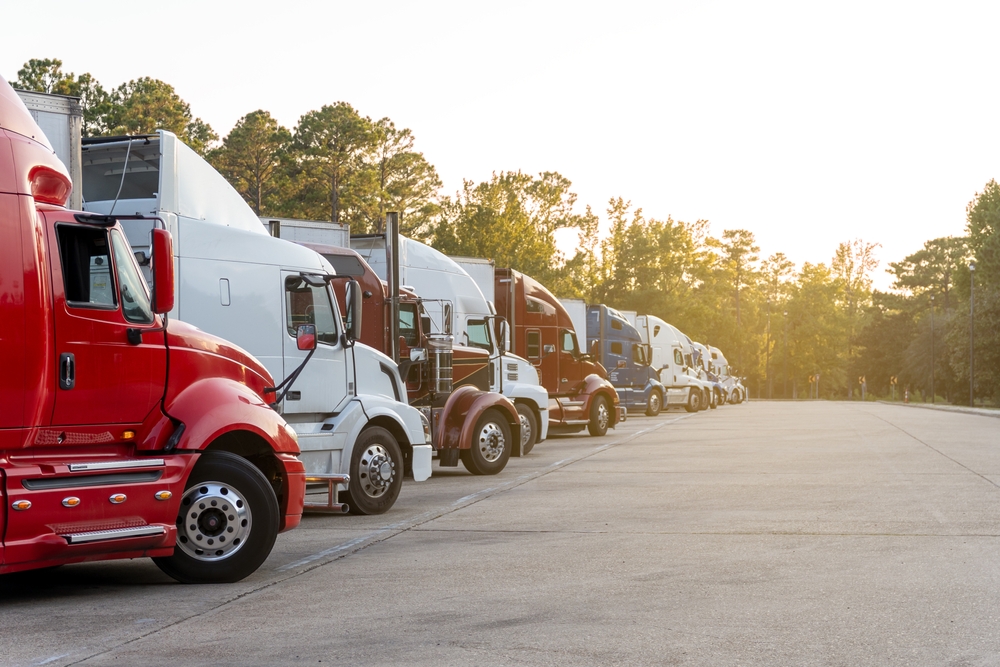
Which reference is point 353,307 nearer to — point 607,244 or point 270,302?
point 270,302

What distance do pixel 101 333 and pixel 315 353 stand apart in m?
4.32

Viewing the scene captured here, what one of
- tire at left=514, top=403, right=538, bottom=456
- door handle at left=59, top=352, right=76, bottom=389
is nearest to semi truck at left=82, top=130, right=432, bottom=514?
door handle at left=59, top=352, right=76, bottom=389

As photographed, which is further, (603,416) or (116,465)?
(603,416)

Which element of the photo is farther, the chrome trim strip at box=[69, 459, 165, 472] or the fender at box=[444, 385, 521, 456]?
the fender at box=[444, 385, 521, 456]

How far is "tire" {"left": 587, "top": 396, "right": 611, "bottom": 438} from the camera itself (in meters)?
28.6

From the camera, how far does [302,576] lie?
8797mm

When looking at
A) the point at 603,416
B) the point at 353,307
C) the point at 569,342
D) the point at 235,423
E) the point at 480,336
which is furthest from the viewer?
the point at 603,416

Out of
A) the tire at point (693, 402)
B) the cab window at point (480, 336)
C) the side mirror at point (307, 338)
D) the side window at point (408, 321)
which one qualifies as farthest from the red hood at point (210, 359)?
the tire at point (693, 402)

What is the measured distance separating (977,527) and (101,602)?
762 centimetres

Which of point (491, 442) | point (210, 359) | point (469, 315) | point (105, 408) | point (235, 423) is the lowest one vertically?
point (491, 442)

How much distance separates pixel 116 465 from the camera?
784 cm

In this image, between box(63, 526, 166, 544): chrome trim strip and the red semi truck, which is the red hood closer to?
the red semi truck

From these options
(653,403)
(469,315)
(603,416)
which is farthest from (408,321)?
(653,403)

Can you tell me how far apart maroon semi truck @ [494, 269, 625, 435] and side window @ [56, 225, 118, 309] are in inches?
740
